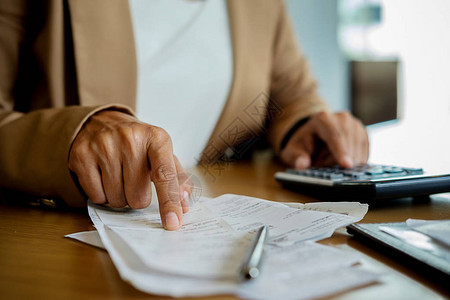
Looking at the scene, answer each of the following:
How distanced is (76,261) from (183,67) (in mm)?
542

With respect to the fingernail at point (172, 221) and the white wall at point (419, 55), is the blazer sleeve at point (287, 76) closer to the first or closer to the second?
the fingernail at point (172, 221)

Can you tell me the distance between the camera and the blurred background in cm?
172

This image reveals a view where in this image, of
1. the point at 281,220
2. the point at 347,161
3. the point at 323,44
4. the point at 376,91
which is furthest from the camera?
the point at 323,44

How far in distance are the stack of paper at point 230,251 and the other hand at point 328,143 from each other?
0.92 feet

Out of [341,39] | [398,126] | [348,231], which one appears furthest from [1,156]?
[341,39]

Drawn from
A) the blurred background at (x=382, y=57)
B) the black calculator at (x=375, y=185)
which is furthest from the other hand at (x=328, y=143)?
the blurred background at (x=382, y=57)

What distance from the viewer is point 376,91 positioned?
5.60 ft

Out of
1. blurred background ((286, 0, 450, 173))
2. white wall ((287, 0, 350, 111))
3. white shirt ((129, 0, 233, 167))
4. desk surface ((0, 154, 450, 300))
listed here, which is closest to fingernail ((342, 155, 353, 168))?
desk surface ((0, 154, 450, 300))

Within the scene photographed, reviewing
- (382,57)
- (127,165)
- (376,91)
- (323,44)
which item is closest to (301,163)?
(127,165)

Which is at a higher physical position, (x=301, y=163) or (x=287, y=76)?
(x=287, y=76)

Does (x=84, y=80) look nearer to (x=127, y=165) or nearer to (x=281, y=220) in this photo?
(x=127, y=165)

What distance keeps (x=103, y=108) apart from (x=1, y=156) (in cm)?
14

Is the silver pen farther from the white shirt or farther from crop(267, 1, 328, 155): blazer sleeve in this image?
crop(267, 1, 328, 155): blazer sleeve

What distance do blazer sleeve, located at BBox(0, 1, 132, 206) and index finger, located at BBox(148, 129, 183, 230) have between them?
10 centimetres
